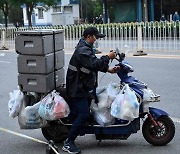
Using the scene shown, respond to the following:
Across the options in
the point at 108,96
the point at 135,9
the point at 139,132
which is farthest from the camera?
the point at 135,9

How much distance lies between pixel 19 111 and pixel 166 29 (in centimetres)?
1531

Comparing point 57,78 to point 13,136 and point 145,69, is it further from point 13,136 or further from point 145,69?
point 145,69

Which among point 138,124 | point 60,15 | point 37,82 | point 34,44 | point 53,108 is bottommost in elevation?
point 138,124

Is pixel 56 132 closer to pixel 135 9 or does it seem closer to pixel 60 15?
pixel 135 9

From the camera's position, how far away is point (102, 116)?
19.2 feet

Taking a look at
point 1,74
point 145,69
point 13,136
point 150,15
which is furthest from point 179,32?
point 150,15

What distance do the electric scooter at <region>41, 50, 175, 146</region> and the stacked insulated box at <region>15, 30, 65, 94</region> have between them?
29 cm

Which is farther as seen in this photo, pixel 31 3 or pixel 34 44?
pixel 31 3

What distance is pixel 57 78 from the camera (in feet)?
20.5

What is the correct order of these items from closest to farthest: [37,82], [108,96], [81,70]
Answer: [81,70]
[108,96]
[37,82]

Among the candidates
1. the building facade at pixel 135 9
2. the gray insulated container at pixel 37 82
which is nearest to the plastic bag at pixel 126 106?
the gray insulated container at pixel 37 82

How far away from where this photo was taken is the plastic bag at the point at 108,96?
19.1ft

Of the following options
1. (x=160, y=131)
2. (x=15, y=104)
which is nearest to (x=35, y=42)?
(x=15, y=104)

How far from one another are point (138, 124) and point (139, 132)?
0.83 meters
